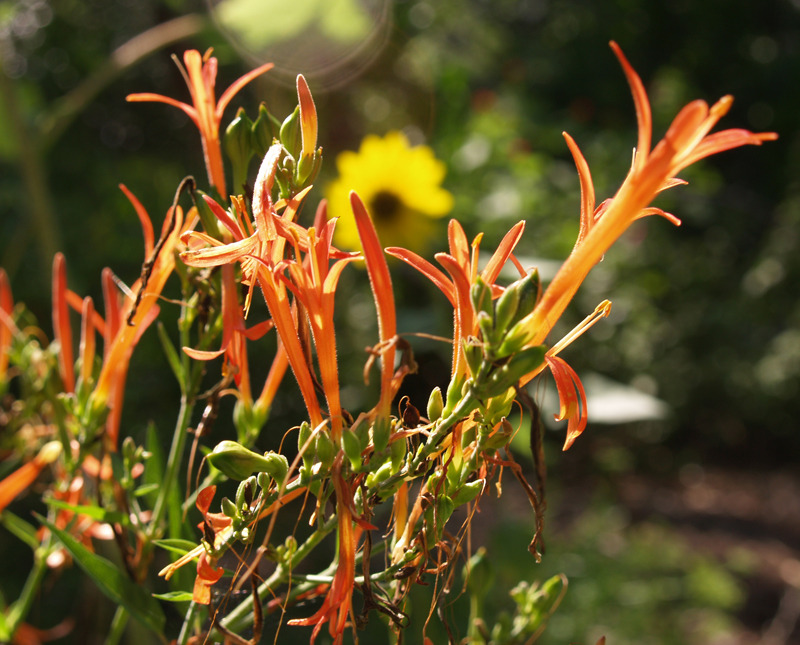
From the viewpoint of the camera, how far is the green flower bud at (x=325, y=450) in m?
0.31

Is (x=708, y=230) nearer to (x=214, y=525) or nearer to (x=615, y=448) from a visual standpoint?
(x=615, y=448)

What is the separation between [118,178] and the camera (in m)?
2.01

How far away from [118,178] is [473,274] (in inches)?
78.1

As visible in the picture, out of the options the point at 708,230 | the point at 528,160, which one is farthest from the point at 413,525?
the point at 708,230

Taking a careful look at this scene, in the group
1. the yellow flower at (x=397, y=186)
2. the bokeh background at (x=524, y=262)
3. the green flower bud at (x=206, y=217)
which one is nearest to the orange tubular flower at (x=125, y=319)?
the green flower bud at (x=206, y=217)

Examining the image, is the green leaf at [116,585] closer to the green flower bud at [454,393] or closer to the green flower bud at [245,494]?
the green flower bud at [245,494]

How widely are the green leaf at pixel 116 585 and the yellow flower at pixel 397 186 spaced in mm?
1000

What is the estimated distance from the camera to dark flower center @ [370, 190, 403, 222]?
143 cm

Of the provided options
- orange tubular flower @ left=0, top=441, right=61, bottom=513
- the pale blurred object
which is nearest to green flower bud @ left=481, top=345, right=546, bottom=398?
orange tubular flower @ left=0, top=441, right=61, bottom=513

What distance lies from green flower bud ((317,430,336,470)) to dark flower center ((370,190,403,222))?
1168 mm

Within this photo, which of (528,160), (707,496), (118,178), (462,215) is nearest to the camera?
(462,215)

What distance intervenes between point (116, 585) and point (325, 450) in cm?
18

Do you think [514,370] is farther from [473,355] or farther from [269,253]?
[269,253]

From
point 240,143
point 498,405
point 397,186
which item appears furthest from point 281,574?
point 397,186
